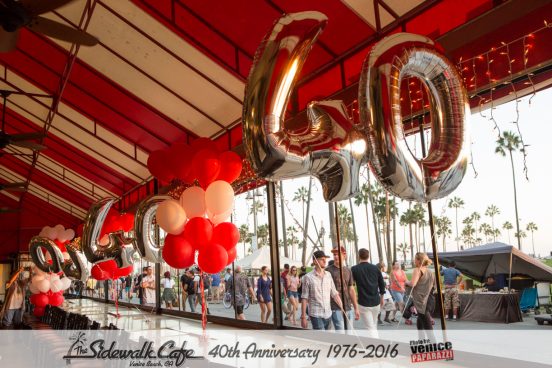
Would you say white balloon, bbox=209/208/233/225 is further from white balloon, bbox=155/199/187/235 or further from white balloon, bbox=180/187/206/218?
white balloon, bbox=155/199/187/235

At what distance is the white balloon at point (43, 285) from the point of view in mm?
9910

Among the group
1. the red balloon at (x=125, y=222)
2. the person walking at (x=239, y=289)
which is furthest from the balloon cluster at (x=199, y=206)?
the person walking at (x=239, y=289)

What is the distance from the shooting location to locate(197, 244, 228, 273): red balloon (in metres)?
4.53

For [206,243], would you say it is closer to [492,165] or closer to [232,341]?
[232,341]

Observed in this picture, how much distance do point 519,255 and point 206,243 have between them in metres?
7.67

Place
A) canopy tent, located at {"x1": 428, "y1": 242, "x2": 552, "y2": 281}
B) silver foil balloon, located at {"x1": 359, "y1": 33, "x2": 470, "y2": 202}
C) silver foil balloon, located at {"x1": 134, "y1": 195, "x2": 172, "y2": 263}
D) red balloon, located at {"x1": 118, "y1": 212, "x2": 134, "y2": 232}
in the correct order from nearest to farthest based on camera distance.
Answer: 1. silver foil balloon, located at {"x1": 359, "y1": 33, "x2": 470, "y2": 202}
2. silver foil balloon, located at {"x1": 134, "y1": 195, "x2": 172, "y2": 263}
3. red balloon, located at {"x1": 118, "y1": 212, "x2": 134, "y2": 232}
4. canopy tent, located at {"x1": 428, "y1": 242, "x2": 552, "y2": 281}

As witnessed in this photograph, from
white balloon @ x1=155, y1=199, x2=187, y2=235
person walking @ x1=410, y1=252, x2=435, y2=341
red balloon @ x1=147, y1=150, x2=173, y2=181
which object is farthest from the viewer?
person walking @ x1=410, y1=252, x2=435, y2=341

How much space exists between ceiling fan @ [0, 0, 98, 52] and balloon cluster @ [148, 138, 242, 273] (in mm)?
1494

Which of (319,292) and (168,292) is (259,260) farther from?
(319,292)

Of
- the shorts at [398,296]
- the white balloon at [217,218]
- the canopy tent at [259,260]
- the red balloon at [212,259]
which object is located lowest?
the shorts at [398,296]

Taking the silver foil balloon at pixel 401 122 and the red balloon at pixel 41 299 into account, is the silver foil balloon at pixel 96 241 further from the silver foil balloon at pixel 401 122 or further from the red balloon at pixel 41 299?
A: the red balloon at pixel 41 299

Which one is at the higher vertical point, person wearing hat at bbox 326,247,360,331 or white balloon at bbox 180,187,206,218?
white balloon at bbox 180,187,206,218

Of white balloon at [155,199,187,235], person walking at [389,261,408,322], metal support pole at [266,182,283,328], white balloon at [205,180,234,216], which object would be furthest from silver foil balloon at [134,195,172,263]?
person walking at [389,261,408,322]

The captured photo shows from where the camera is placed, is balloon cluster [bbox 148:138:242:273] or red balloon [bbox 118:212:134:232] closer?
balloon cluster [bbox 148:138:242:273]
